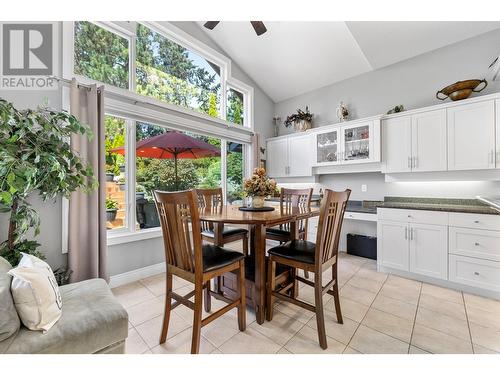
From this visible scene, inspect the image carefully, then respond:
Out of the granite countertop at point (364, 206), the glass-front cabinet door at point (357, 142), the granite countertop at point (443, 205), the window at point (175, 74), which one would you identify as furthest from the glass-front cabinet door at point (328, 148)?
the window at point (175, 74)

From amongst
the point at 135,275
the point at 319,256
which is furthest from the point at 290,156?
the point at 135,275

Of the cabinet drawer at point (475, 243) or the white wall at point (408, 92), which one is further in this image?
the white wall at point (408, 92)

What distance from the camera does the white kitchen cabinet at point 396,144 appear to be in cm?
310

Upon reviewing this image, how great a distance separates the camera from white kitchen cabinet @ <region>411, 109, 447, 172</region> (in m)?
2.83

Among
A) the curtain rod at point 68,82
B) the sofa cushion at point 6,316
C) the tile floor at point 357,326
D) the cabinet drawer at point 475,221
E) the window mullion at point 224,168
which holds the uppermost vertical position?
the curtain rod at point 68,82

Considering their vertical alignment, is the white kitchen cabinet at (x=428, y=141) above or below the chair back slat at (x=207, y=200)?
above

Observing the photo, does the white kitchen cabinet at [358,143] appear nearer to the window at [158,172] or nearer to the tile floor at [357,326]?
the tile floor at [357,326]

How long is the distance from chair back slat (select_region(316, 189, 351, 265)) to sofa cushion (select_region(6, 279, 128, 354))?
1.33 m

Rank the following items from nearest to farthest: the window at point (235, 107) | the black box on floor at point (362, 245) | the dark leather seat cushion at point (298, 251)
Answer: the dark leather seat cushion at point (298, 251)
the black box on floor at point (362, 245)
the window at point (235, 107)

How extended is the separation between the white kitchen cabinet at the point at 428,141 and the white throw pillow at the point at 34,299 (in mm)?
3873

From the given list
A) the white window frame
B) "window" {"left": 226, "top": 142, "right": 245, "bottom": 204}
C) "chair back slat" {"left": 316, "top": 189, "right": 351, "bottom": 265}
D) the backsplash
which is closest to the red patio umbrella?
"window" {"left": 226, "top": 142, "right": 245, "bottom": 204}

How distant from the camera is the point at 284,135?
4.67m

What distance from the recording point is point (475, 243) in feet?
7.79

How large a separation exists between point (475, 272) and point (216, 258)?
108 inches
